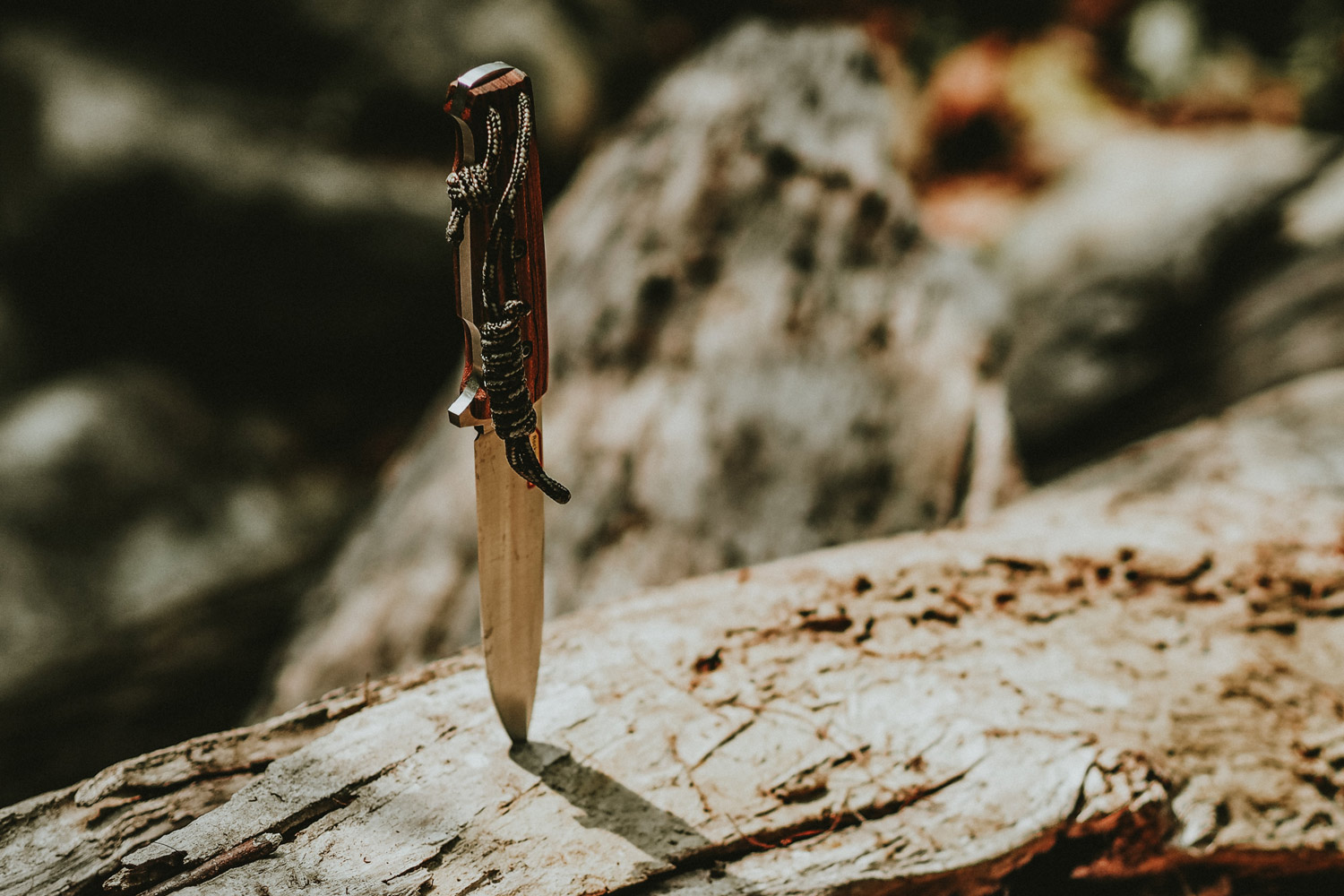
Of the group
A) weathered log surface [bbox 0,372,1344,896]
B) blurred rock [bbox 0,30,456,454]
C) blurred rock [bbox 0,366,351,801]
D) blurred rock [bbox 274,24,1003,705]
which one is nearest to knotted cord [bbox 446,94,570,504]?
weathered log surface [bbox 0,372,1344,896]

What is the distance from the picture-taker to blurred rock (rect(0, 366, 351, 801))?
8.84 ft

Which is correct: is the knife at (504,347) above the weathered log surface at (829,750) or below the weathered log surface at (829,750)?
above

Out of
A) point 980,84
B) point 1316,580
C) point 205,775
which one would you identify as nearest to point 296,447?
point 205,775

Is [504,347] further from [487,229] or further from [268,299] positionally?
[268,299]

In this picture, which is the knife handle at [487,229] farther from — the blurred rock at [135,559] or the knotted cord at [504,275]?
the blurred rock at [135,559]

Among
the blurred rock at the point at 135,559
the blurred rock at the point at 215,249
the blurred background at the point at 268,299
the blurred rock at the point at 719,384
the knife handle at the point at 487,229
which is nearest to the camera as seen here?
the knife handle at the point at 487,229

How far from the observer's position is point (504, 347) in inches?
37.4

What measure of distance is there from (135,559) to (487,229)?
3191mm

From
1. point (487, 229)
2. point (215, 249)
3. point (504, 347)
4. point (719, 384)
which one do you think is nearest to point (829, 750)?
point (504, 347)

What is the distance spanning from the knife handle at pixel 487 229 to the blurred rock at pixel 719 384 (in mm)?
1108

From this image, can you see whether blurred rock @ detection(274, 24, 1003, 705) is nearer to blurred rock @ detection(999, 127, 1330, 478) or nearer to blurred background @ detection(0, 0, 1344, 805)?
blurred background @ detection(0, 0, 1344, 805)

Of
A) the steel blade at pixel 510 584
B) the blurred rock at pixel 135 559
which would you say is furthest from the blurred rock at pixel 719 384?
the steel blade at pixel 510 584

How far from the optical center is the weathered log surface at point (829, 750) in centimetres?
103

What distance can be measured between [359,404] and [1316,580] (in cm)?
374
